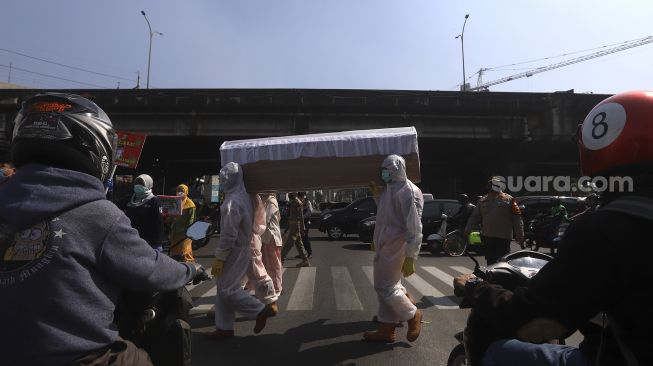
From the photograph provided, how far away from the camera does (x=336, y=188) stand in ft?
23.5

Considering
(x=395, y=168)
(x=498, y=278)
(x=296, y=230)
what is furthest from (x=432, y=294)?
Answer: (x=498, y=278)

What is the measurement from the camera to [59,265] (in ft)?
4.83

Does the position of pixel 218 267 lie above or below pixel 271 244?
below

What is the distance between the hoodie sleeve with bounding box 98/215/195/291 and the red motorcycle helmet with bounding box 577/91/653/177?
176 cm

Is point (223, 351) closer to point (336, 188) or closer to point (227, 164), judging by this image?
point (227, 164)

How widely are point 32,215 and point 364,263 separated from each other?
406 inches

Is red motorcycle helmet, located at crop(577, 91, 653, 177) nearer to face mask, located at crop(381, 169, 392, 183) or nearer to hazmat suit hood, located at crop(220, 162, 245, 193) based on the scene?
face mask, located at crop(381, 169, 392, 183)

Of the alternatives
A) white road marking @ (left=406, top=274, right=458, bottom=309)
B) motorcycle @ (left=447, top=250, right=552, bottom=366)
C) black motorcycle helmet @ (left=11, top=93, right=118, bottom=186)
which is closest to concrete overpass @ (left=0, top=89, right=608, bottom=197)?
white road marking @ (left=406, top=274, right=458, bottom=309)

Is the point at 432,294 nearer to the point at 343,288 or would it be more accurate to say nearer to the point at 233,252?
the point at 343,288

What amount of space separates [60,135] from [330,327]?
4531 millimetres

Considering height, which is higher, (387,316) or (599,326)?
(599,326)

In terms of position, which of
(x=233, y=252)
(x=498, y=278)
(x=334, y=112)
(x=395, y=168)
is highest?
(x=334, y=112)

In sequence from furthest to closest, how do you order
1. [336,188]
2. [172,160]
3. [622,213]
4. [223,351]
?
[172,160] < [336,188] < [223,351] < [622,213]

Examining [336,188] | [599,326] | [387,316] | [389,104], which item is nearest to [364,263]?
[336,188]
